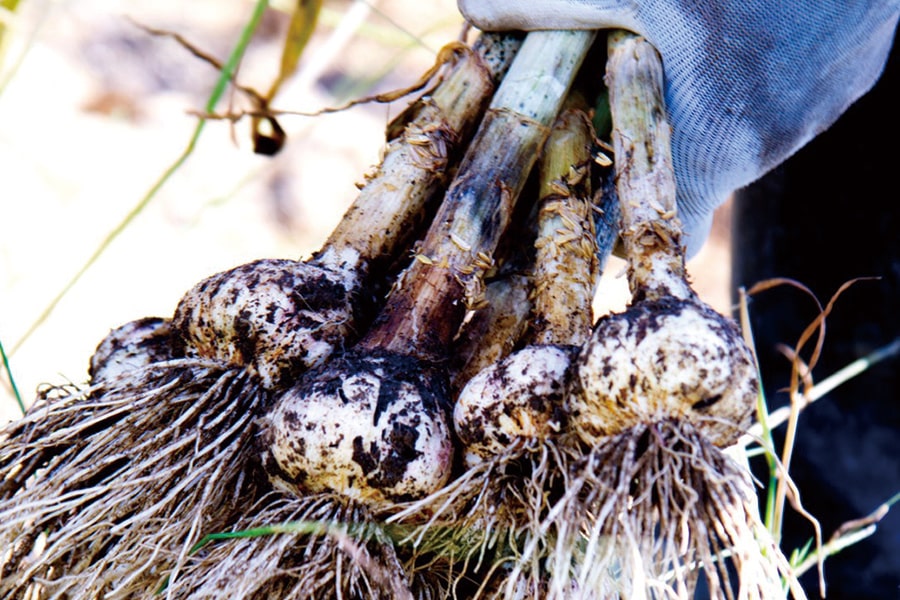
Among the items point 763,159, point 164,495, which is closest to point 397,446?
point 164,495

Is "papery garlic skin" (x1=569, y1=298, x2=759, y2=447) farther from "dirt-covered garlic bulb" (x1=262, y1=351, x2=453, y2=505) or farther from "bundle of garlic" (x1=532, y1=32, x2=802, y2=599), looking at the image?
"dirt-covered garlic bulb" (x1=262, y1=351, x2=453, y2=505)

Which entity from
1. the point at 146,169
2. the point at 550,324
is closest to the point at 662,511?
the point at 550,324

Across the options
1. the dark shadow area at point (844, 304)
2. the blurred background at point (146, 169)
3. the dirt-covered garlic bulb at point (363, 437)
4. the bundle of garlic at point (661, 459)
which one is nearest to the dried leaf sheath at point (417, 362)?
the dirt-covered garlic bulb at point (363, 437)

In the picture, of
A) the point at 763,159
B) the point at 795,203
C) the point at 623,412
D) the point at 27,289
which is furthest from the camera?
the point at 27,289

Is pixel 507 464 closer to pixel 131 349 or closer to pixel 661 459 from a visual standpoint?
pixel 661 459

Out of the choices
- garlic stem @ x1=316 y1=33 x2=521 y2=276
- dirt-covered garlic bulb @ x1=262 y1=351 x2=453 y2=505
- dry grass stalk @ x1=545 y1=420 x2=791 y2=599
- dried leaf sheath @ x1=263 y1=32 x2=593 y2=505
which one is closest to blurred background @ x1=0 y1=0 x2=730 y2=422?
garlic stem @ x1=316 y1=33 x2=521 y2=276

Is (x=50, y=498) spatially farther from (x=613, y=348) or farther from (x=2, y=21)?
(x=2, y=21)
